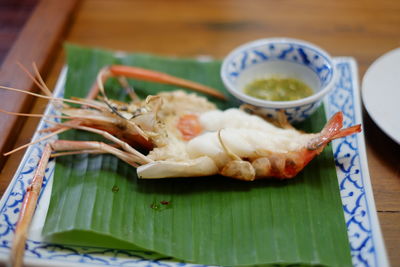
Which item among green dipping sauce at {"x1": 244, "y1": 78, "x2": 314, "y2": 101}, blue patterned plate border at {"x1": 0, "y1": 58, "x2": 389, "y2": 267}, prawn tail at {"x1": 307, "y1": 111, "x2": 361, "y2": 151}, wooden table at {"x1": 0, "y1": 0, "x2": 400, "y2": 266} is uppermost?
wooden table at {"x1": 0, "y1": 0, "x2": 400, "y2": 266}

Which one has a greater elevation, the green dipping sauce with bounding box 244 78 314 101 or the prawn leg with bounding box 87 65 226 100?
the prawn leg with bounding box 87 65 226 100

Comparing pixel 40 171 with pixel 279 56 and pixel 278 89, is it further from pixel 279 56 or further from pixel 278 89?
pixel 279 56

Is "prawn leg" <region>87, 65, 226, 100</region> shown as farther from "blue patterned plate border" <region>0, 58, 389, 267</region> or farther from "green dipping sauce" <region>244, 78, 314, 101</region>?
"blue patterned plate border" <region>0, 58, 389, 267</region>

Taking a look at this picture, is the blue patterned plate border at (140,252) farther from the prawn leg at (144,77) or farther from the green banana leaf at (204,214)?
the prawn leg at (144,77)

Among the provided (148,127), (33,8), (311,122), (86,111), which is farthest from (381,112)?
(33,8)

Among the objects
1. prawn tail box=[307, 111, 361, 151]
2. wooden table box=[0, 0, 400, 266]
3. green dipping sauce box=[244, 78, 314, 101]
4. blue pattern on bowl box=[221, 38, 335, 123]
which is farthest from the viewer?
wooden table box=[0, 0, 400, 266]

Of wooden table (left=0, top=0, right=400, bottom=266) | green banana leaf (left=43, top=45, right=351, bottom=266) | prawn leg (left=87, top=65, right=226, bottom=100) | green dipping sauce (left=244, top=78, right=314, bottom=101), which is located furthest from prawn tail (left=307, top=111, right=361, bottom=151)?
wooden table (left=0, top=0, right=400, bottom=266)
